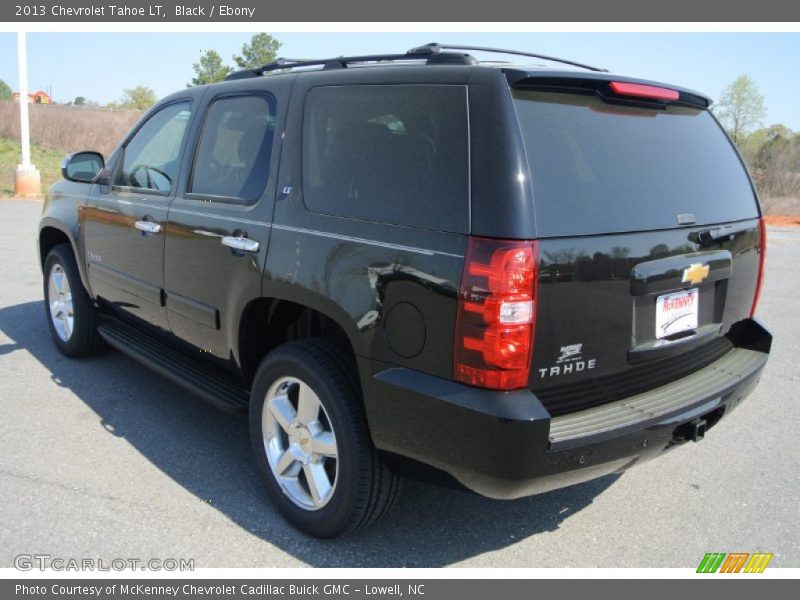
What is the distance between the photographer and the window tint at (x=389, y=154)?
2496 mm

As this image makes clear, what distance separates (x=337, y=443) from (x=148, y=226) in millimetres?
1968

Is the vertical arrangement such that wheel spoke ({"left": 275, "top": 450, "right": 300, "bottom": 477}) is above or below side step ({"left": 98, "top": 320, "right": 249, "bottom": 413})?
below

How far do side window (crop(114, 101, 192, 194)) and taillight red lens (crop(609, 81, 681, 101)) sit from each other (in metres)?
2.49

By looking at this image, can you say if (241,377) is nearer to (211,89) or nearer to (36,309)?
(211,89)

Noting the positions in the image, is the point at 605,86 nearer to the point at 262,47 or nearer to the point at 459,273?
the point at 459,273

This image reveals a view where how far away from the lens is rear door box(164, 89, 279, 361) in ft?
10.8

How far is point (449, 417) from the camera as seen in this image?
2.42 metres

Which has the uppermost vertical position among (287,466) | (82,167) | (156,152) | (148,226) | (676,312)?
(156,152)

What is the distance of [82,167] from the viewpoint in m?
4.82

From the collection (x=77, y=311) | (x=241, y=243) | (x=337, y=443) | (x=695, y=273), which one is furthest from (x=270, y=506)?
(x=77, y=311)

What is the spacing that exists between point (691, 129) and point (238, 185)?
7.15 ft

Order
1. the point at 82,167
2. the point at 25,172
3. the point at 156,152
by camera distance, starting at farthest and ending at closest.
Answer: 1. the point at 25,172
2. the point at 82,167
3. the point at 156,152

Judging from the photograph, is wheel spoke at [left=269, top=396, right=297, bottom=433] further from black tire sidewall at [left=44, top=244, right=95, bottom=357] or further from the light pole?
the light pole

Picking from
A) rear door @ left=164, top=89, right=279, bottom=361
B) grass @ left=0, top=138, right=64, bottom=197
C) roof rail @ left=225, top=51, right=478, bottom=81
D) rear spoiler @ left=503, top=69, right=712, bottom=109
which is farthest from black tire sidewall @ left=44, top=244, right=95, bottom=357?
grass @ left=0, top=138, right=64, bottom=197
